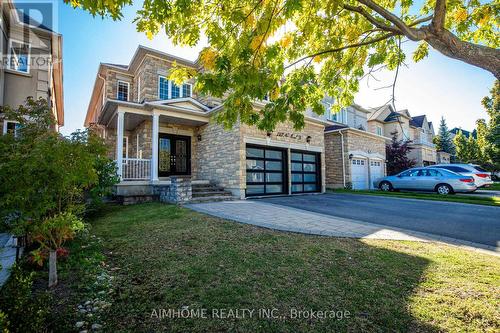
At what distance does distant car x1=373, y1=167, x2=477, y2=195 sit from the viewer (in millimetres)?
11609

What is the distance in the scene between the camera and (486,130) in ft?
74.6

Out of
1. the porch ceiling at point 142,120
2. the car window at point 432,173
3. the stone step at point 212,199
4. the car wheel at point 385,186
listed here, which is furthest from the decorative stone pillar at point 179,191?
the car window at point 432,173

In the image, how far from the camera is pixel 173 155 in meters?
12.1

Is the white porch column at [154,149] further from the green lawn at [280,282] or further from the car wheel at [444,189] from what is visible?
the car wheel at [444,189]

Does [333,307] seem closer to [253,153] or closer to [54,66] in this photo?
[253,153]

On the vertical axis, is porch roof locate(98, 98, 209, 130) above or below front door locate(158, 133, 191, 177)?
above

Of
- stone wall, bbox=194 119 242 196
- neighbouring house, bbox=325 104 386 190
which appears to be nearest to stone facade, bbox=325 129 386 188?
neighbouring house, bbox=325 104 386 190

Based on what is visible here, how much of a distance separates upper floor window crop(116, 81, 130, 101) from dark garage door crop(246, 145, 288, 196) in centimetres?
883

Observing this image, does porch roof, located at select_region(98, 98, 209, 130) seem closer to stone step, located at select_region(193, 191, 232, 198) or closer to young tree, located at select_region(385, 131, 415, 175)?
stone step, located at select_region(193, 191, 232, 198)

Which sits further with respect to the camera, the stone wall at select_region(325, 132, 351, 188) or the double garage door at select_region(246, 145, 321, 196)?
the stone wall at select_region(325, 132, 351, 188)

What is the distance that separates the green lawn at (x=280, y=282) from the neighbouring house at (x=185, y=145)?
498 centimetres

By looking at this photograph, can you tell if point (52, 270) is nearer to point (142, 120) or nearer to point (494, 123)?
point (142, 120)

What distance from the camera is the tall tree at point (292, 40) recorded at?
3129 mm

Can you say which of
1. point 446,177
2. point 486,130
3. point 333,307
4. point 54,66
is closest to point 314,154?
point 446,177
